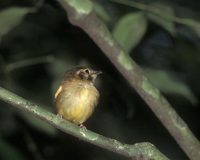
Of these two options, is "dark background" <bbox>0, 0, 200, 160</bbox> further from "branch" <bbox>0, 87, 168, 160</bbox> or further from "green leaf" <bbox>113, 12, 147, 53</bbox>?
"branch" <bbox>0, 87, 168, 160</bbox>

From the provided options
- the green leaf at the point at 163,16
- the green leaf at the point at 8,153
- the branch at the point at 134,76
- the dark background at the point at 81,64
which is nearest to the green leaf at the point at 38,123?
the dark background at the point at 81,64

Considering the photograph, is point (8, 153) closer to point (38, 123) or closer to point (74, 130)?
point (38, 123)

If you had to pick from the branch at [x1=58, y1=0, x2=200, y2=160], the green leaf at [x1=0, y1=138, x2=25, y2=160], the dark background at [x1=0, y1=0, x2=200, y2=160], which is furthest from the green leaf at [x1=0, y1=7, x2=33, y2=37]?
the green leaf at [x1=0, y1=138, x2=25, y2=160]

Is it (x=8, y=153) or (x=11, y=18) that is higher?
(x=11, y=18)

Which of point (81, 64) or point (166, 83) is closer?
point (166, 83)

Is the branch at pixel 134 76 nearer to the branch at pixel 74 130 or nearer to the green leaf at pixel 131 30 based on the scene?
the green leaf at pixel 131 30

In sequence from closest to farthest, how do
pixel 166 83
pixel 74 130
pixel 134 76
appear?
pixel 74 130, pixel 134 76, pixel 166 83

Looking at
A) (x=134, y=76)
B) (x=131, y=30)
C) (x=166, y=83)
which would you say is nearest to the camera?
(x=134, y=76)

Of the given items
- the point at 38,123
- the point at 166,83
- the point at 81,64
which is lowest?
the point at 38,123

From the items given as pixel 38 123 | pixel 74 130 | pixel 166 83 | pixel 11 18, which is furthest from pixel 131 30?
pixel 74 130
